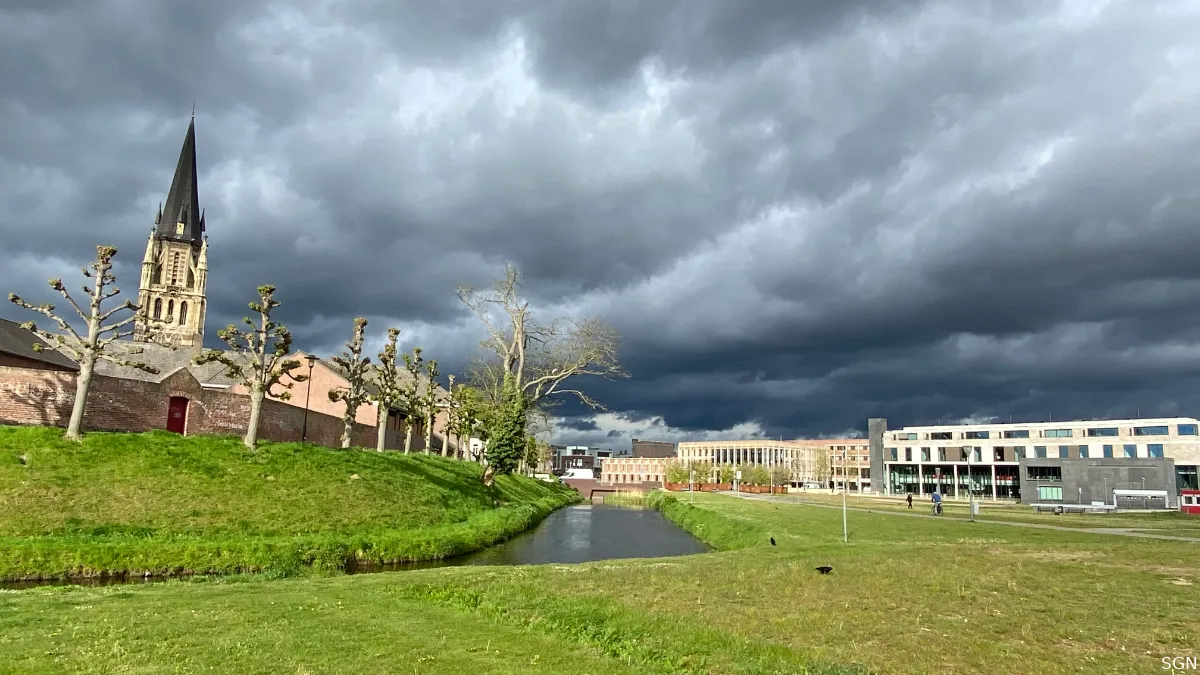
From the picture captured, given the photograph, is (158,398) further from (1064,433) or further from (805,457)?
(805,457)

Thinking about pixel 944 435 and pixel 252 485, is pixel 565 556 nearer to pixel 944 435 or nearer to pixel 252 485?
pixel 252 485

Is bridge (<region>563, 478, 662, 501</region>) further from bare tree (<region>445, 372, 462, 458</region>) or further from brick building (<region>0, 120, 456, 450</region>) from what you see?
bare tree (<region>445, 372, 462, 458</region>)

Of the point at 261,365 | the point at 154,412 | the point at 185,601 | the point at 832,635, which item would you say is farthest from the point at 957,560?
the point at 154,412

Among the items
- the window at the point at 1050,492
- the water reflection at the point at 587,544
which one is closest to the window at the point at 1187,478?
the window at the point at 1050,492

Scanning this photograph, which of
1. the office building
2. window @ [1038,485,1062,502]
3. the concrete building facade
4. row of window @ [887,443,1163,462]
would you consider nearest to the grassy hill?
the office building

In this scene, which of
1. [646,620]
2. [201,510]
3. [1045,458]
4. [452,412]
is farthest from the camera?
[1045,458]

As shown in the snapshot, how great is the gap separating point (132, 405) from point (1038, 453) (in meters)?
120

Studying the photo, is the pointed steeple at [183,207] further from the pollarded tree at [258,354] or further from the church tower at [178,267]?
the pollarded tree at [258,354]

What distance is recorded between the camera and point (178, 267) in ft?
368

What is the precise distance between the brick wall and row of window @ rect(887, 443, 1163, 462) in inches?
3120

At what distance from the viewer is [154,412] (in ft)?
109

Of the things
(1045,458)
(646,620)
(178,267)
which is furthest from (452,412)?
(1045,458)

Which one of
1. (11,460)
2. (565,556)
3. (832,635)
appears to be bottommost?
(565,556)

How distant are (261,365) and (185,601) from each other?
72.6 ft
